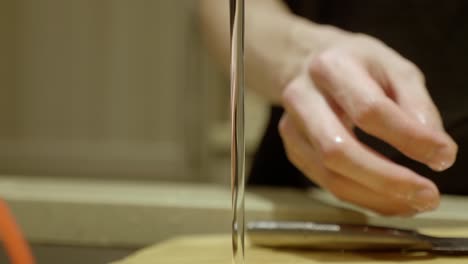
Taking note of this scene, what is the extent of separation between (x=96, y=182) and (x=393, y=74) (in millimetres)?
225

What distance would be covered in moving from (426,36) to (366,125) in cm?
21

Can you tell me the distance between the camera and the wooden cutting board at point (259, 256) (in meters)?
0.36

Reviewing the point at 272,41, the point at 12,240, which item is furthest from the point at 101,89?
the point at 12,240

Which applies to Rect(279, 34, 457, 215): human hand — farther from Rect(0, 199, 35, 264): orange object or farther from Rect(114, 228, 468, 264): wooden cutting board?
Rect(0, 199, 35, 264): orange object

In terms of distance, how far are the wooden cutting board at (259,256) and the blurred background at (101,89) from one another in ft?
3.85

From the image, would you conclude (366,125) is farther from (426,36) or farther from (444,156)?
(426,36)

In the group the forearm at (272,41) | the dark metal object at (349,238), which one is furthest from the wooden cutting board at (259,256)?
the forearm at (272,41)

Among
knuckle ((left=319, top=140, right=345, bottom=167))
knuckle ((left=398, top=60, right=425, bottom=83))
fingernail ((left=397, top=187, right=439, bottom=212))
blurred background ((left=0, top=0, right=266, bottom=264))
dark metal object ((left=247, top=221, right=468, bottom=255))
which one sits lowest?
blurred background ((left=0, top=0, right=266, bottom=264))

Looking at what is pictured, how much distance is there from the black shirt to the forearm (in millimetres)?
45

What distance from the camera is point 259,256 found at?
1.21 feet

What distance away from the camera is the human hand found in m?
0.37

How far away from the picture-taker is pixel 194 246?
0.40 m

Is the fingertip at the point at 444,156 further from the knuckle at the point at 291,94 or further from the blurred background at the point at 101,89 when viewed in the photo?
the blurred background at the point at 101,89

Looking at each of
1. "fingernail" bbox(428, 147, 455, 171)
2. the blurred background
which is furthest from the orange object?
the blurred background
